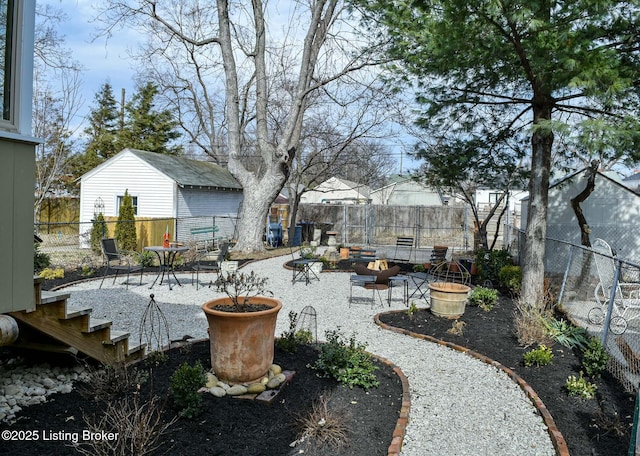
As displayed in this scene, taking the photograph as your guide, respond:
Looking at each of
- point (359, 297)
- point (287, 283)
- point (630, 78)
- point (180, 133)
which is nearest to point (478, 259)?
point (359, 297)

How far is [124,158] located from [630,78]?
1750 cm

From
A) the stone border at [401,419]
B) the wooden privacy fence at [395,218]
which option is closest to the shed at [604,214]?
the stone border at [401,419]

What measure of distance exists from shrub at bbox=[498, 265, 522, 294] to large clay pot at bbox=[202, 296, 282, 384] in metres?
6.46

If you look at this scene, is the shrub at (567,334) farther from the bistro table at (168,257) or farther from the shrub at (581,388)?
the bistro table at (168,257)

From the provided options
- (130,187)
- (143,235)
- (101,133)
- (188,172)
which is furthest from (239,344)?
(101,133)

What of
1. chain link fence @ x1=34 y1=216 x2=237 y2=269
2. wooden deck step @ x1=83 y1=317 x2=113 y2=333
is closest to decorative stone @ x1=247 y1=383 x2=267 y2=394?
wooden deck step @ x1=83 y1=317 x2=113 y2=333

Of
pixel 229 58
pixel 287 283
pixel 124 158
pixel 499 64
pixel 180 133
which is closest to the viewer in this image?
pixel 499 64

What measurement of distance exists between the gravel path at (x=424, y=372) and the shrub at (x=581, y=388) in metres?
0.47

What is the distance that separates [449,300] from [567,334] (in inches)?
65.6

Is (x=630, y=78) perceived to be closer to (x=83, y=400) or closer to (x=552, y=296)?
(x=552, y=296)

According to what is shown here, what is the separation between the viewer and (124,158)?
1836cm

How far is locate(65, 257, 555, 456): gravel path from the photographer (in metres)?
3.62

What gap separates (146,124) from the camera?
29.9 m

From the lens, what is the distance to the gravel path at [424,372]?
3.62 m
